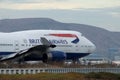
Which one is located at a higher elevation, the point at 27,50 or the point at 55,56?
the point at 27,50

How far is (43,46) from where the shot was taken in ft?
294

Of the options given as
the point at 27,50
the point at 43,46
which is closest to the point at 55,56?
the point at 43,46

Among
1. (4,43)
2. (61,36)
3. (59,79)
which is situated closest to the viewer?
(59,79)

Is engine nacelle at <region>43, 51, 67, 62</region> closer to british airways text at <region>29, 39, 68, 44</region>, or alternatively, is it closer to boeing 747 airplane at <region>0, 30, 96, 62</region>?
boeing 747 airplane at <region>0, 30, 96, 62</region>

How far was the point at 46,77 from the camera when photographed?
56781mm

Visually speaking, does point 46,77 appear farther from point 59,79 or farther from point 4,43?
point 4,43

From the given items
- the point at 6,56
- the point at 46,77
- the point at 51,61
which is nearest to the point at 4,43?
the point at 6,56

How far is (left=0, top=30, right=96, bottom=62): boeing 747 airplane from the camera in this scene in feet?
294

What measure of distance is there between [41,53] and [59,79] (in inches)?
1552

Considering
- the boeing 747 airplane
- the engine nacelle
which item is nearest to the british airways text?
the boeing 747 airplane

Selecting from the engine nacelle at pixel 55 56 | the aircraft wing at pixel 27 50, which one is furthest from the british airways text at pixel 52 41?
the aircraft wing at pixel 27 50

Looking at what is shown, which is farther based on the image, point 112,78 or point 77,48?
point 77,48

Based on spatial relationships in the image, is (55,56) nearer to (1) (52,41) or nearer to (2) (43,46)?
(2) (43,46)

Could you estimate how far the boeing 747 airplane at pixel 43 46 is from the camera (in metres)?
89.8
